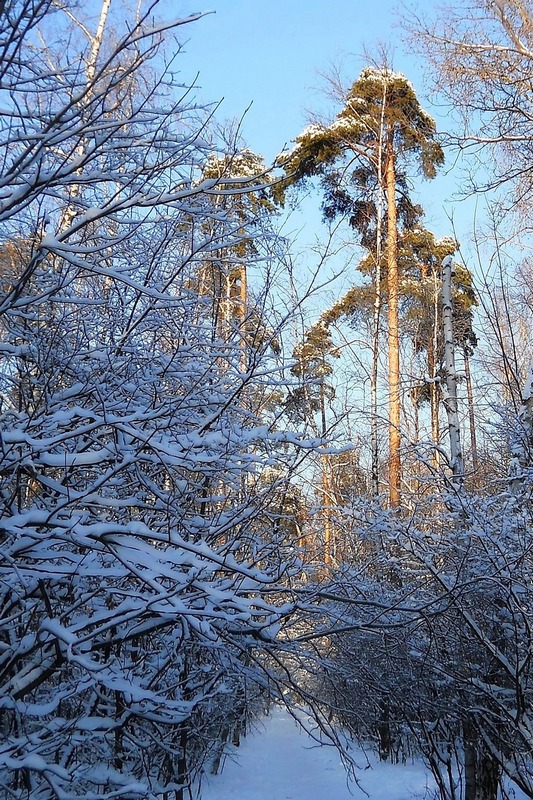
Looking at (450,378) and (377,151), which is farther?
(377,151)

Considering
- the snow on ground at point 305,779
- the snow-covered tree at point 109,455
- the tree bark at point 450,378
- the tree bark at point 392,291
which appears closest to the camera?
the snow-covered tree at point 109,455

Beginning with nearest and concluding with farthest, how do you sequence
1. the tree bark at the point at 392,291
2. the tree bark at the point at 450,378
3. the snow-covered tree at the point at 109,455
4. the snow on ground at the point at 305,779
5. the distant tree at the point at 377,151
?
the snow-covered tree at the point at 109,455, the tree bark at the point at 450,378, the snow on ground at the point at 305,779, the tree bark at the point at 392,291, the distant tree at the point at 377,151

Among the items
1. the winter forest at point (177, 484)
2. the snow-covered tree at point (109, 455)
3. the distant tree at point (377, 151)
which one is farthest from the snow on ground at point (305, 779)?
the distant tree at point (377, 151)

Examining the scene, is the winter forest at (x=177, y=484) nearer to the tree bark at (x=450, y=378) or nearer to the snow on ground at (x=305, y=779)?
the tree bark at (x=450, y=378)

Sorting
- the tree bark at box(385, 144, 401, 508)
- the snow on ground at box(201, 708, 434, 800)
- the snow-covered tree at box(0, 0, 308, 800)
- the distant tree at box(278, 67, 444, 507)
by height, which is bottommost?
the snow on ground at box(201, 708, 434, 800)

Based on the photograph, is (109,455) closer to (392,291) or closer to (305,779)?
(392,291)

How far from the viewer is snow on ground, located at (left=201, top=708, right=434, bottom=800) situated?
406 inches

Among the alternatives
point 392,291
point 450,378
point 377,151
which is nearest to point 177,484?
point 450,378

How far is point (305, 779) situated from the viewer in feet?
39.8

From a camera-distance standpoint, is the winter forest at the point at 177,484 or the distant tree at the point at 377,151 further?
the distant tree at the point at 377,151

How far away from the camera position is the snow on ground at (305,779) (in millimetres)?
10305

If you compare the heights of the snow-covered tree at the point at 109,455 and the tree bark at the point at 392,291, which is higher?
the tree bark at the point at 392,291

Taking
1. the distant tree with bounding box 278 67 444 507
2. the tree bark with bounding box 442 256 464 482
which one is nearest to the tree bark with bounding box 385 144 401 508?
the distant tree with bounding box 278 67 444 507

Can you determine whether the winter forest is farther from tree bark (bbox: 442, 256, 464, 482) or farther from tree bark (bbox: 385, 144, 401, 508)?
tree bark (bbox: 385, 144, 401, 508)
